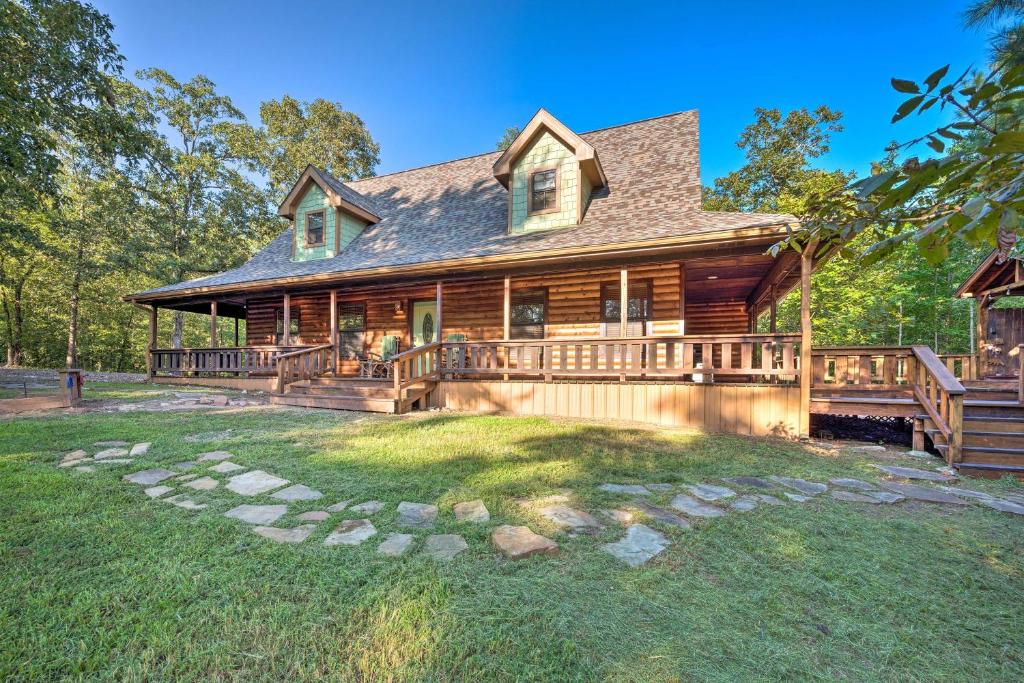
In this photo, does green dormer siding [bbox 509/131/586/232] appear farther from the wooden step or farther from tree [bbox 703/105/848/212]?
tree [bbox 703/105/848/212]

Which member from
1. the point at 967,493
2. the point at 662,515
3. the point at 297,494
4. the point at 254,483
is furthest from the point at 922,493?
the point at 254,483

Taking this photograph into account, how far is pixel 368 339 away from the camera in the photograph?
12602mm

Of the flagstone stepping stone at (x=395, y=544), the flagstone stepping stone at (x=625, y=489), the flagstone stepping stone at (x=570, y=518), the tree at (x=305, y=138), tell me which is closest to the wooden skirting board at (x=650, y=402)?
the flagstone stepping stone at (x=625, y=489)

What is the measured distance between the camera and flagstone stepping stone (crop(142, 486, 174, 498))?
343 cm

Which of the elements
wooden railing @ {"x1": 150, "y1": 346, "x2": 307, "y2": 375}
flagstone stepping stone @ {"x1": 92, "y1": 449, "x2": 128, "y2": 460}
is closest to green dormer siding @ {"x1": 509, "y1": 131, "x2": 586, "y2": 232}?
wooden railing @ {"x1": 150, "y1": 346, "x2": 307, "y2": 375}

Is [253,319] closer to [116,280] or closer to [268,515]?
[268,515]

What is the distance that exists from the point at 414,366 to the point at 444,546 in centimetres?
607

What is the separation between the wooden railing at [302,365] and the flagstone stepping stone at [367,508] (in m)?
7.09

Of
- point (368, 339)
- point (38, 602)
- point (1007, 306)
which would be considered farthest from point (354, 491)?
point (1007, 306)

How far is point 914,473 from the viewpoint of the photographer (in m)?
4.66

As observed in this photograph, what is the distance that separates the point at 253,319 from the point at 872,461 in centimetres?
1649

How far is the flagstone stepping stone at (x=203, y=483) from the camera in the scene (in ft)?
11.9

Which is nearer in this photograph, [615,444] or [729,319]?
[615,444]

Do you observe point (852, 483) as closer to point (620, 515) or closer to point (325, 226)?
point (620, 515)
